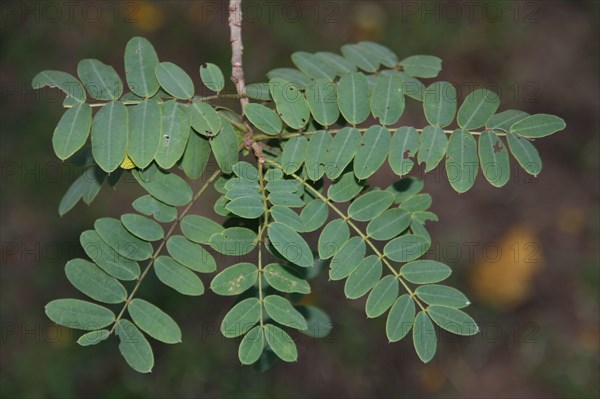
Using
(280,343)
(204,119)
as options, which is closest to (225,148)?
(204,119)

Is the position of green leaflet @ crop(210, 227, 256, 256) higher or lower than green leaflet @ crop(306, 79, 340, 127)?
lower

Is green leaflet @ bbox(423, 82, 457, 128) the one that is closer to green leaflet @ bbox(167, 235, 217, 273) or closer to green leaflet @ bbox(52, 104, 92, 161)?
green leaflet @ bbox(167, 235, 217, 273)

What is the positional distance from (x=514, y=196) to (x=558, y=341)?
1.09 meters

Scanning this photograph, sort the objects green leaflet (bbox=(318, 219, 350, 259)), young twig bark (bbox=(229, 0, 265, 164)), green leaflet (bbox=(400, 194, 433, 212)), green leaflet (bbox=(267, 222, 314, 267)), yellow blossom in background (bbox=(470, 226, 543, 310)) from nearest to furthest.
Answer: green leaflet (bbox=(267, 222, 314, 267)) → green leaflet (bbox=(318, 219, 350, 259)) → young twig bark (bbox=(229, 0, 265, 164)) → green leaflet (bbox=(400, 194, 433, 212)) → yellow blossom in background (bbox=(470, 226, 543, 310))

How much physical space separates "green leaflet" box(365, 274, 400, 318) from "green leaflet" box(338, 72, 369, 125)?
455mm

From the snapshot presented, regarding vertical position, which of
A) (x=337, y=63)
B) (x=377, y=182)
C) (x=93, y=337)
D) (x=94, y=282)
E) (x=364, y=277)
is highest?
(x=337, y=63)

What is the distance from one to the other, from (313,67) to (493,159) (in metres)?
0.67

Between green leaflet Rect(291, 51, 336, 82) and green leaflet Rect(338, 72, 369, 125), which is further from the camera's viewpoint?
green leaflet Rect(291, 51, 336, 82)

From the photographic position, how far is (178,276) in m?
2.02

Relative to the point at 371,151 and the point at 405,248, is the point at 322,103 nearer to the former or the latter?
the point at 371,151

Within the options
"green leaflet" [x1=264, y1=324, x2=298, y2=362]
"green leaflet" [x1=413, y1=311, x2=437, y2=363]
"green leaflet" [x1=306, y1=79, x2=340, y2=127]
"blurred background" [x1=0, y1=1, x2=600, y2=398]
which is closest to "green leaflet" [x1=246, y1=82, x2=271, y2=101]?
"green leaflet" [x1=306, y1=79, x2=340, y2=127]

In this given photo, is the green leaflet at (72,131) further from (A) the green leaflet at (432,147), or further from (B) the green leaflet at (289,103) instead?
(A) the green leaflet at (432,147)

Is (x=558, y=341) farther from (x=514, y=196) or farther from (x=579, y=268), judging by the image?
(x=514, y=196)

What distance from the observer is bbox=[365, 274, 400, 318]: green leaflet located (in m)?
1.99
